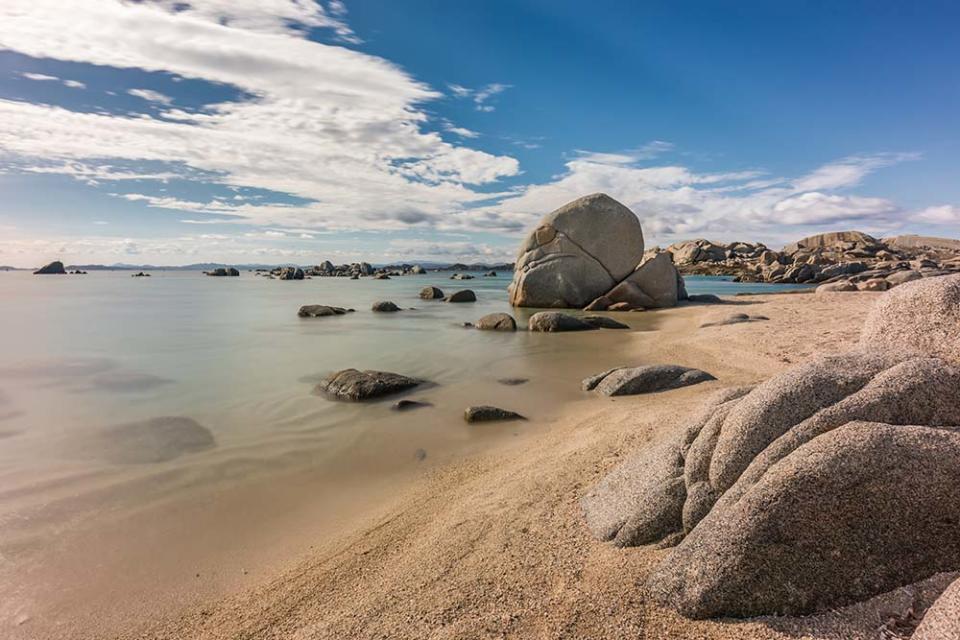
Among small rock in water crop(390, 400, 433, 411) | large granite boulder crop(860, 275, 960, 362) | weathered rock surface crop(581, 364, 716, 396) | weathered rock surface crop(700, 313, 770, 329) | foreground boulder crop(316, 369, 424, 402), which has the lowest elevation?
small rock in water crop(390, 400, 433, 411)

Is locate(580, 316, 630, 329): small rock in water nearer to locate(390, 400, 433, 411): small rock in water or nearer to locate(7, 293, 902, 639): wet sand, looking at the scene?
locate(390, 400, 433, 411): small rock in water

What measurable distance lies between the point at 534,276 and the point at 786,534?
24.1 meters

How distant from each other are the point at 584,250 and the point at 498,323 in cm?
915

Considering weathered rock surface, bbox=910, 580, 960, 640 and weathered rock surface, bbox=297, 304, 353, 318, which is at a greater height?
weathered rock surface, bbox=910, 580, 960, 640

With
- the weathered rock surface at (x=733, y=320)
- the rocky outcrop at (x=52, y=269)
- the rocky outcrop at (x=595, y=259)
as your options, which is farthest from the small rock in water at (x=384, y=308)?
the rocky outcrop at (x=52, y=269)

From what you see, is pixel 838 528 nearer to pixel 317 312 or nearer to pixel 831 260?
pixel 317 312

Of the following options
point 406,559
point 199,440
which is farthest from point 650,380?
point 199,440

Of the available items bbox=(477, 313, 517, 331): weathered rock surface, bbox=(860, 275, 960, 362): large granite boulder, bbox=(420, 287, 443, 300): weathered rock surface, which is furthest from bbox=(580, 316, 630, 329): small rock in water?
bbox=(420, 287, 443, 300): weathered rock surface

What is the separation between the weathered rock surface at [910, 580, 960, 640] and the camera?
210 cm

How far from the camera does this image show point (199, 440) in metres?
7.46

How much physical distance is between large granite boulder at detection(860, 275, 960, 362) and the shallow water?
4597mm

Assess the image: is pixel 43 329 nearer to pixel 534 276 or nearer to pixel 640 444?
pixel 534 276

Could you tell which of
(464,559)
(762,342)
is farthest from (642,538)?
(762,342)

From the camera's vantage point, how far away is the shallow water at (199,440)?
4.56 metres
